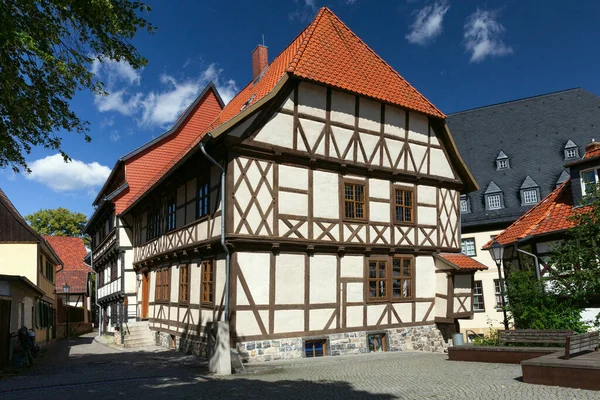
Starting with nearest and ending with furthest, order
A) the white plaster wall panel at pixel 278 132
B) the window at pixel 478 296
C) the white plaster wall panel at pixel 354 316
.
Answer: the white plaster wall panel at pixel 278 132
the white plaster wall panel at pixel 354 316
the window at pixel 478 296

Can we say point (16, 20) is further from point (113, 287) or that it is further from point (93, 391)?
point (113, 287)

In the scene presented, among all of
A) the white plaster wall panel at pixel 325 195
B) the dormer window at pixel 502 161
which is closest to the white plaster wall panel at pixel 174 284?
the white plaster wall panel at pixel 325 195

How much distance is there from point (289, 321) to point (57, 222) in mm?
52683

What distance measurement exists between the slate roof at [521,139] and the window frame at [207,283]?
22.0 metres

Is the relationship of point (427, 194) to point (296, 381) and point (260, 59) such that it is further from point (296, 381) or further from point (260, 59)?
point (296, 381)

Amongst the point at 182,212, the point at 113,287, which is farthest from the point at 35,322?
the point at 182,212

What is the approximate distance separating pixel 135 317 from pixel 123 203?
6154mm

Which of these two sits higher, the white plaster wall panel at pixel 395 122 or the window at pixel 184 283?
the white plaster wall panel at pixel 395 122

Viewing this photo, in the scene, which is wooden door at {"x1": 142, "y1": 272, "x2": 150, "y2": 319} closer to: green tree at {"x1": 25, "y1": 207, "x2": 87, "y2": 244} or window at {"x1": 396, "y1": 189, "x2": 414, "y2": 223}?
window at {"x1": 396, "y1": 189, "x2": 414, "y2": 223}

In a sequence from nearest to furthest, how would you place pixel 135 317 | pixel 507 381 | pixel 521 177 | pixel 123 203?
1. pixel 507 381
2. pixel 135 317
3. pixel 123 203
4. pixel 521 177

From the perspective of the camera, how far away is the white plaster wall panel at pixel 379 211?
17703mm

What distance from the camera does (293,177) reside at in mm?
15836

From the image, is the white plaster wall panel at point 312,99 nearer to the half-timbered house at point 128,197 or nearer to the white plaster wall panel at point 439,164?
the white plaster wall panel at point 439,164

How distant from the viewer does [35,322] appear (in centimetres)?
2462
